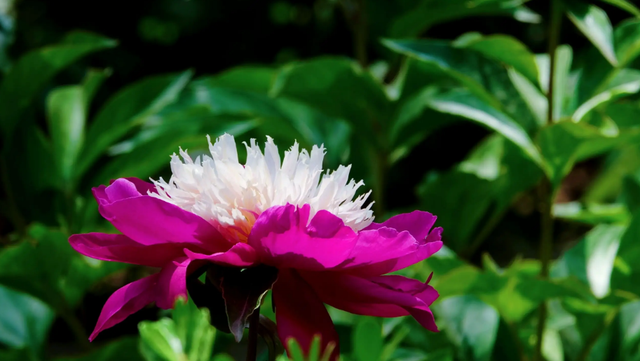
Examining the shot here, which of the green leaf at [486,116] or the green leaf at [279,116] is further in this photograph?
the green leaf at [279,116]

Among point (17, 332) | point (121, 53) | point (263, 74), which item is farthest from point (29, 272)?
point (121, 53)

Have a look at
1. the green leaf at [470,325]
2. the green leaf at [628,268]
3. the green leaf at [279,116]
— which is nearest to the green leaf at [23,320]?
the green leaf at [279,116]

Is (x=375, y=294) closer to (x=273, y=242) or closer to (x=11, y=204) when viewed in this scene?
(x=273, y=242)

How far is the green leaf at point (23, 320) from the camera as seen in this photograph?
1028mm

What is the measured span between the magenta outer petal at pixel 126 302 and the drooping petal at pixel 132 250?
0.05ft

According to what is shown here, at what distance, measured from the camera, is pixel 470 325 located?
0.91m

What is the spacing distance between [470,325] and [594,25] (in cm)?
39

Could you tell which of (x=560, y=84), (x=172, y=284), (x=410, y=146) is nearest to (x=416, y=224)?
(x=172, y=284)

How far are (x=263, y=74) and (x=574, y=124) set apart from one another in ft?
1.84

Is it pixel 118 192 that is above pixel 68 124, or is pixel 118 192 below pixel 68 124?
above

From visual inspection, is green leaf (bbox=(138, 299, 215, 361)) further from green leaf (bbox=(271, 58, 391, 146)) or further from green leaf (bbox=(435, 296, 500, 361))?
green leaf (bbox=(271, 58, 391, 146))

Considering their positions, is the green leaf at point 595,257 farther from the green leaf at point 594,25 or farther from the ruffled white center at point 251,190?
the ruffled white center at point 251,190

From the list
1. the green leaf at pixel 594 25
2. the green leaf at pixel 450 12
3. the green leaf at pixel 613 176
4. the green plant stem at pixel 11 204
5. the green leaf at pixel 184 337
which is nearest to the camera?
the green leaf at pixel 184 337

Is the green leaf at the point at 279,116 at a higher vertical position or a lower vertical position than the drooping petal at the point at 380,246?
lower
